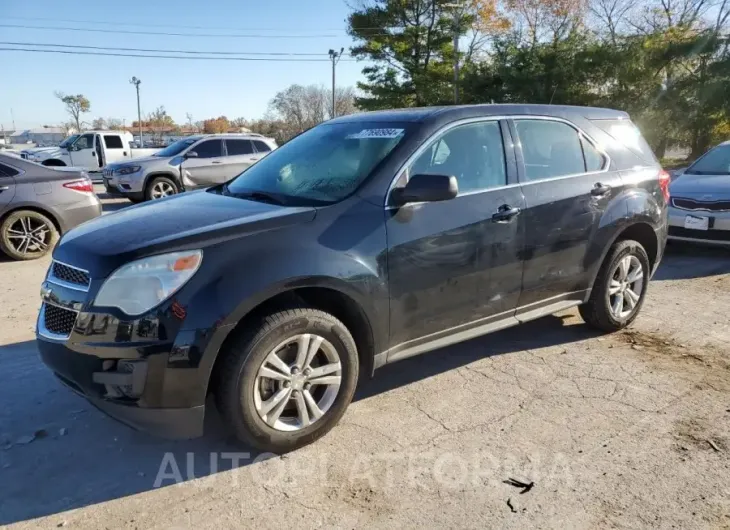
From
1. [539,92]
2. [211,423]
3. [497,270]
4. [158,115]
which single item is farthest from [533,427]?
[158,115]

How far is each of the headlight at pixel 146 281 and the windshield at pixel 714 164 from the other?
26.3 ft

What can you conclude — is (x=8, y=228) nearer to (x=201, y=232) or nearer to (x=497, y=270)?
(x=201, y=232)

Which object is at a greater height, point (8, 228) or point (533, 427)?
point (8, 228)

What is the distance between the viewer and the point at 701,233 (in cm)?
741

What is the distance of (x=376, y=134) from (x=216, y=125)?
87.6 meters

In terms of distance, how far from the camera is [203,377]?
2764 mm

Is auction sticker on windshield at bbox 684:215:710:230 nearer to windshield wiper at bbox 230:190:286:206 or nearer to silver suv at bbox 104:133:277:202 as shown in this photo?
windshield wiper at bbox 230:190:286:206

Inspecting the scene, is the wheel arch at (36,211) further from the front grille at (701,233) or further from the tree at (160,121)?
the tree at (160,121)

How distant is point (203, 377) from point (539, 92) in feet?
84.6

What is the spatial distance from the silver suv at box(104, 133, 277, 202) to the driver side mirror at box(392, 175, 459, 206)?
34.3 ft

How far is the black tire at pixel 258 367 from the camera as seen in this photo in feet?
9.29

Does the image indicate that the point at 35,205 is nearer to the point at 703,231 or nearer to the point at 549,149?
the point at 549,149

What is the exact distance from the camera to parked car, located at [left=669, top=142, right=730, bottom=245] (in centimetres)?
723

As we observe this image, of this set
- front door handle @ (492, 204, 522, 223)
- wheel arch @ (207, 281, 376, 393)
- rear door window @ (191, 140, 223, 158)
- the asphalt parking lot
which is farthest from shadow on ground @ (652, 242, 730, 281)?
rear door window @ (191, 140, 223, 158)
